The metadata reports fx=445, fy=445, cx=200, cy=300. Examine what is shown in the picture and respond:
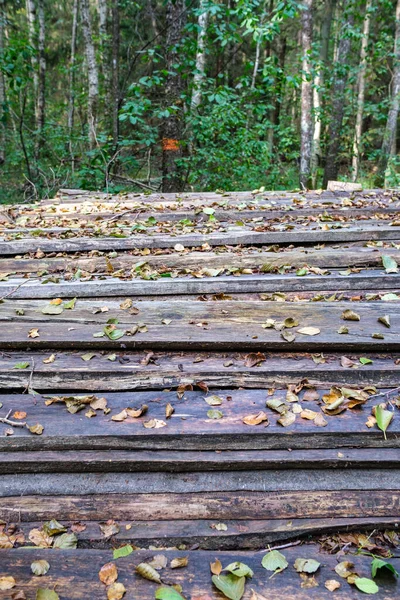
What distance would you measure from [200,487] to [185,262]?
1.84m

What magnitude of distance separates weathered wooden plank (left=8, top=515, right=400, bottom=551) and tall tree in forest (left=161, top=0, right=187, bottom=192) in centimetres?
651

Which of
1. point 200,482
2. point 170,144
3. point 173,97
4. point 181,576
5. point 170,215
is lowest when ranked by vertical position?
point 181,576

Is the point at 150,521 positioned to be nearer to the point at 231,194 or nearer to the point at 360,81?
the point at 231,194

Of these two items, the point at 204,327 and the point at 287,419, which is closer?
the point at 287,419

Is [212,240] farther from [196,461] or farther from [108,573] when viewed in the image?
[108,573]

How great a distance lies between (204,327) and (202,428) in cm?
68

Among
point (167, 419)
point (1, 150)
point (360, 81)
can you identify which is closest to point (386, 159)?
point (360, 81)

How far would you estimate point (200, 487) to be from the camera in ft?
5.40

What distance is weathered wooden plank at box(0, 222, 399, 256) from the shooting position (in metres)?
3.57

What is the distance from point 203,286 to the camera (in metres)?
2.83

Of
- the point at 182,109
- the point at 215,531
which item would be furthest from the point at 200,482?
the point at 182,109

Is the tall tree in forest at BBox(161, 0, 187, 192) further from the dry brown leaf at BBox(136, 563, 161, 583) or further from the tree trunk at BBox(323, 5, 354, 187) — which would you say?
the dry brown leaf at BBox(136, 563, 161, 583)

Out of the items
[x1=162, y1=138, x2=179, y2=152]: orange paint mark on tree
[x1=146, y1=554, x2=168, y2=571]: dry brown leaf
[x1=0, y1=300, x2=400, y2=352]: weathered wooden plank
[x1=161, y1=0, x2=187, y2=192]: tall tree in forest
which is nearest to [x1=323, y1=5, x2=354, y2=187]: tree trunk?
[x1=161, y1=0, x2=187, y2=192]: tall tree in forest

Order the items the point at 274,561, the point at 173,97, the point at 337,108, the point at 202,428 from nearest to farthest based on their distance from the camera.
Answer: the point at 274,561, the point at 202,428, the point at 173,97, the point at 337,108
